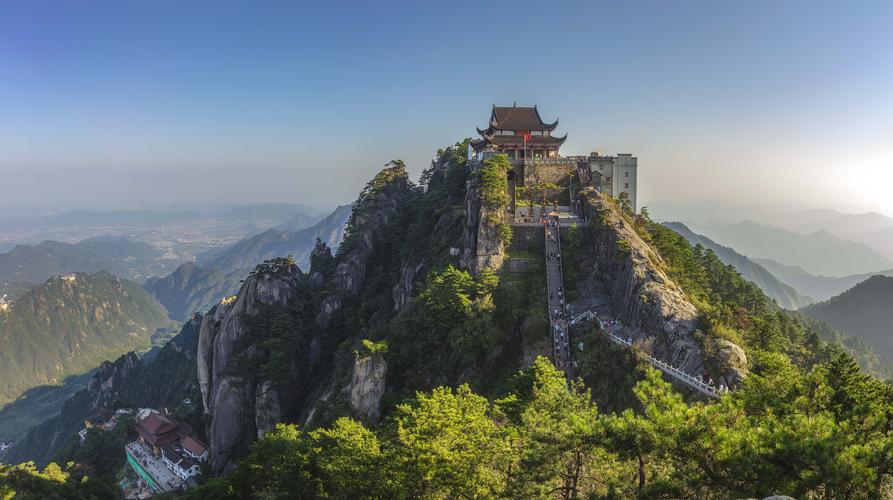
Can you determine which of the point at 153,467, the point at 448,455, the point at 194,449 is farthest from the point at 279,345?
the point at 448,455

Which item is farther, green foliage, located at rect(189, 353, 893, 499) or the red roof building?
the red roof building

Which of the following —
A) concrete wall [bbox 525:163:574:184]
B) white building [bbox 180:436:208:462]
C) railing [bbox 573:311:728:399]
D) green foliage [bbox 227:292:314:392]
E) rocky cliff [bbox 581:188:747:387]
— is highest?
concrete wall [bbox 525:163:574:184]

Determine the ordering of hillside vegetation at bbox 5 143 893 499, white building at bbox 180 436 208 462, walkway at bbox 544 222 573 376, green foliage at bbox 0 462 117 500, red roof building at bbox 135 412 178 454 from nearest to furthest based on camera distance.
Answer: hillside vegetation at bbox 5 143 893 499, walkway at bbox 544 222 573 376, green foliage at bbox 0 462 117 500, white building at bbox 180 436 208 462, red roof building at bbox 135 412 178 454

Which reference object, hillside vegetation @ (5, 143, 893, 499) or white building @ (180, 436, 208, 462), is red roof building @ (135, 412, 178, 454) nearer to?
white building @ (180, 436, 208, 462)

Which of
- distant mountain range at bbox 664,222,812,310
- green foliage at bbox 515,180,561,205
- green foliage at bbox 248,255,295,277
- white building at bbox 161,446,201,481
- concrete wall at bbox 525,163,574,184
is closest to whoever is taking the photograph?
green foliage at bbox 515,180,561,205

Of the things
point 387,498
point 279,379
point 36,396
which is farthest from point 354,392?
point 36,396

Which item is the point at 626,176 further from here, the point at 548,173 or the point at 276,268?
the point at 276,268

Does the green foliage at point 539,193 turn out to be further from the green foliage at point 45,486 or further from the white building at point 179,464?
the green foliage at point 45,486

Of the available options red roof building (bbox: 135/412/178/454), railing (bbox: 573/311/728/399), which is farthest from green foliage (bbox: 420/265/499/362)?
red roof building (bbox: 135/412/178/454)
